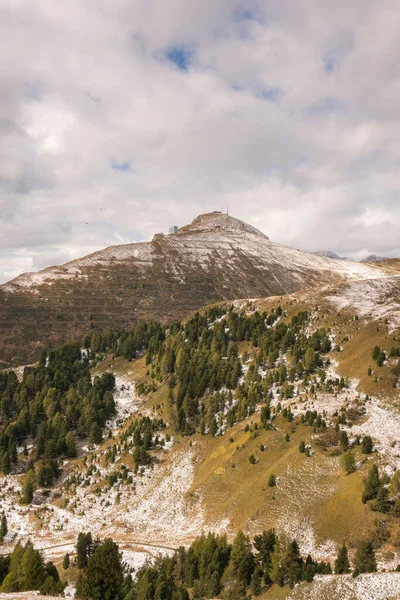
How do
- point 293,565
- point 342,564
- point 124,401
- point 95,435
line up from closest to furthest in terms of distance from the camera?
point 342,564
point 293,565
point 95,435
point 124,401

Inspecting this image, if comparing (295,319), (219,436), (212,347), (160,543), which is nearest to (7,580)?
(160,543)

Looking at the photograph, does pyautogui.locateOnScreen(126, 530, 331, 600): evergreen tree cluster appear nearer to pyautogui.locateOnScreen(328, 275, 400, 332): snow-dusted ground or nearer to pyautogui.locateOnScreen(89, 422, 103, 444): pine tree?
pyautogui.locateOnScreen(89, 422, 103, 444): pine tree

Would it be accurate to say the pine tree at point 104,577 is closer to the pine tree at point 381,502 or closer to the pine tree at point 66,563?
the pine tree at point 66,563

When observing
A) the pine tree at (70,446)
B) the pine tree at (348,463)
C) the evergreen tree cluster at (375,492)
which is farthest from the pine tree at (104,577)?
the pine tree at (70,446)

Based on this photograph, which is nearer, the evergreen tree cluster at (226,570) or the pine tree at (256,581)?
the pine tree at (256,581)

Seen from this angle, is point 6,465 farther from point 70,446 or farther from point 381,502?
point 381,502

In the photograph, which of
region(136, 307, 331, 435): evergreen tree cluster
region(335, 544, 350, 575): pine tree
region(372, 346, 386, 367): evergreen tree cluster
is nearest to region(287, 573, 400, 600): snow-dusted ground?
region(335, 544, 350, 575): pine tree

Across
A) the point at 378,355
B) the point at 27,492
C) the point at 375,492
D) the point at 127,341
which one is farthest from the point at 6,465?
the point at 378,355

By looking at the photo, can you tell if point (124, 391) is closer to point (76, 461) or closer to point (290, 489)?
point (76, 461)
